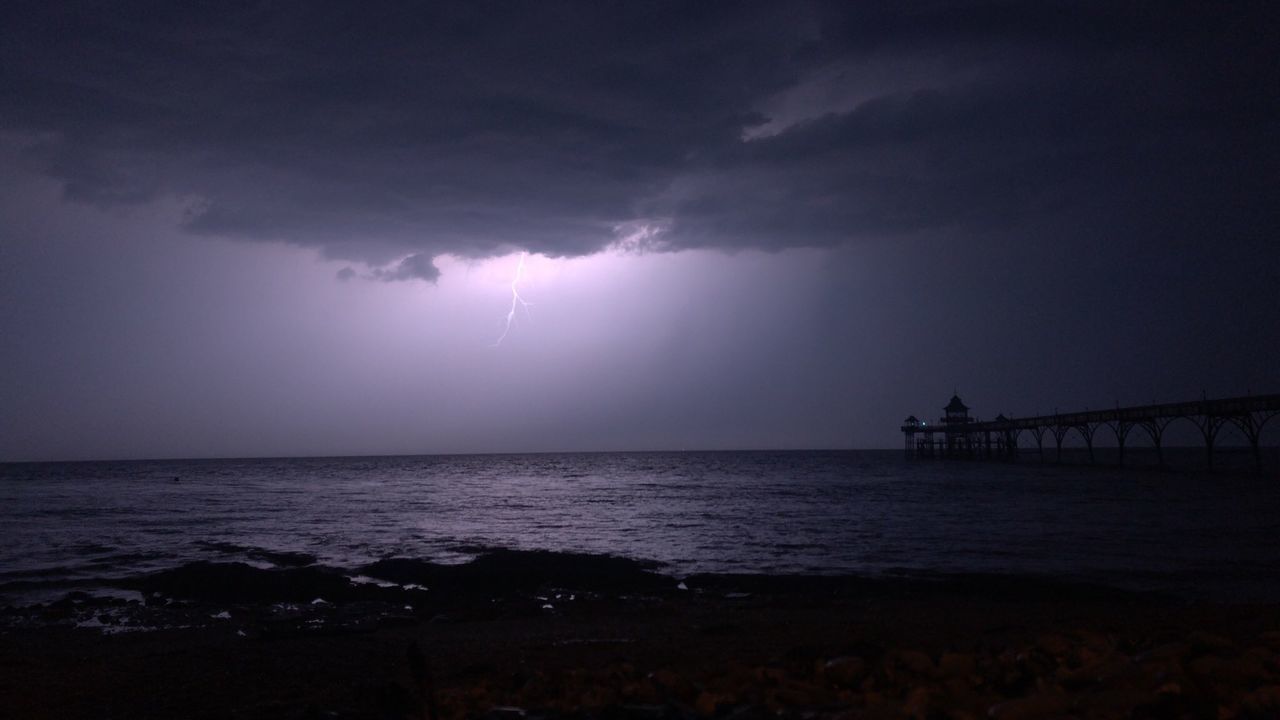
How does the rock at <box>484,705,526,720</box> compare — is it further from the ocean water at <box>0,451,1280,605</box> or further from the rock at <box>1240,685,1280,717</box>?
the ocean water at <box>0,451,1280,605</box>

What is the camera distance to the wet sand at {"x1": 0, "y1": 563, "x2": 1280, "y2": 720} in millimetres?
6540

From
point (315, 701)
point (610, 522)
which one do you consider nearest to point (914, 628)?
point (315, 701)

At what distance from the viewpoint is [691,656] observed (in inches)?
422

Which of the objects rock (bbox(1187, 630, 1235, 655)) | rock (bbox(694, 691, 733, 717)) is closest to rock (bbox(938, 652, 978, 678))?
rock (bbox(1187, 630, 1235, 655))

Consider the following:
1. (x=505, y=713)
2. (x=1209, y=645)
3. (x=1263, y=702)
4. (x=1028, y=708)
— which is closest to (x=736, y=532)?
(x=1209, y=645)

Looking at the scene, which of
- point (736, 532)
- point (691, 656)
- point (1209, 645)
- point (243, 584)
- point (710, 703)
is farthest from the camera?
point (736, 532)

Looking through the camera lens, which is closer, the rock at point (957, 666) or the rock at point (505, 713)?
the rock at point (505, 713)

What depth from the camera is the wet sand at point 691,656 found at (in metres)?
6.54

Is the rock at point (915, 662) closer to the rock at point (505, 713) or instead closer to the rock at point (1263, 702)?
the rock at point (1263, 702)

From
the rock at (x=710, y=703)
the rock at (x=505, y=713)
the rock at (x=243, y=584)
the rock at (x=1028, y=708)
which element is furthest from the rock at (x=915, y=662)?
the rock at (x=243, y=584)

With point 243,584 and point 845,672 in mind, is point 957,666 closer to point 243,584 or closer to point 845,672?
point 845,672

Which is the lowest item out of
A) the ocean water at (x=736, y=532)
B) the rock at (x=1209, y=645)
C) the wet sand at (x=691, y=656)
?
the ocean water at (x=736, y=532)

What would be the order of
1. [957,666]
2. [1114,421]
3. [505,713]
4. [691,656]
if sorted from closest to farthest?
[505,713] → [957,666] → [691,656] → [1114,421]

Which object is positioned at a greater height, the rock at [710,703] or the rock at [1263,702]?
the rock at [1263,702]
